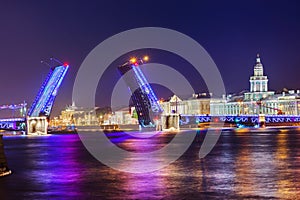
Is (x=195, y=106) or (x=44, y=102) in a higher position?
(x=195, y=106)

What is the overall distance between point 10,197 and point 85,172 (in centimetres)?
420

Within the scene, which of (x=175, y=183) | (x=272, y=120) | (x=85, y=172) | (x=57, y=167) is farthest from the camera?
(x=272, y=120)

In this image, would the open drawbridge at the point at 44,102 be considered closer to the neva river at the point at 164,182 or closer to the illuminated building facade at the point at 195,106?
the neva river at the point at 164,182

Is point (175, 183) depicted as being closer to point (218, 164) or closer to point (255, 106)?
point (218, 164)

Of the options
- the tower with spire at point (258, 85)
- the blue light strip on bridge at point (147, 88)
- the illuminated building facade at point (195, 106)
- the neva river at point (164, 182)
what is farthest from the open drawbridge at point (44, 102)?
the tower with spire at point (258, 85)

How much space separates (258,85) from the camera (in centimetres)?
15575

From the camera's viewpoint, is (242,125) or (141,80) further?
(242,125)

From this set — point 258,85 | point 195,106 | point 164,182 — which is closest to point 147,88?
point 164,182

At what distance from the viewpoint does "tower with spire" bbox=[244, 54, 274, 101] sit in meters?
148

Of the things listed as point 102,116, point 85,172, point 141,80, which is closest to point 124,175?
point 85,172

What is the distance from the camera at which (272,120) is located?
90.2m

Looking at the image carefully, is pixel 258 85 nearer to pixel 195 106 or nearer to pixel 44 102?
pixel 195 106

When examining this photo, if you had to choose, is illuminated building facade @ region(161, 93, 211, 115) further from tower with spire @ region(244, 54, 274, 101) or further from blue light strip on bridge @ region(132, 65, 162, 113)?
blue light strip on bridge @ region(132, 65, 162, 113)

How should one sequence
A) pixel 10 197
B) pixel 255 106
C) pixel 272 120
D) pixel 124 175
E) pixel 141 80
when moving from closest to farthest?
pixel 10 197
pixel 124 175
pixel 141 80
pixel 272 120
pixel 255 106
